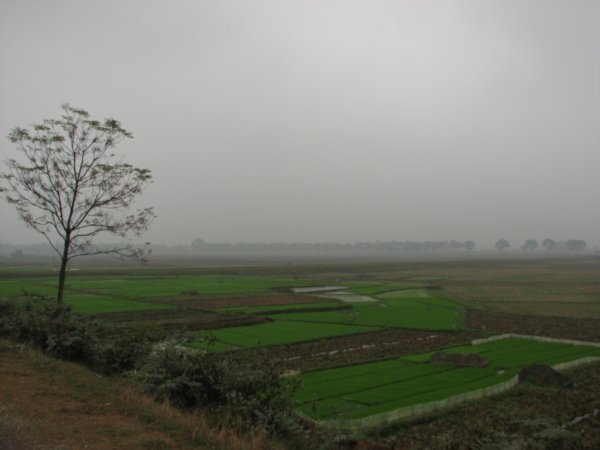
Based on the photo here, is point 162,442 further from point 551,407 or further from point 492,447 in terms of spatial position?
point 551,407

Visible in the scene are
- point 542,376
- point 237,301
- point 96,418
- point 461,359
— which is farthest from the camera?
point 237,301

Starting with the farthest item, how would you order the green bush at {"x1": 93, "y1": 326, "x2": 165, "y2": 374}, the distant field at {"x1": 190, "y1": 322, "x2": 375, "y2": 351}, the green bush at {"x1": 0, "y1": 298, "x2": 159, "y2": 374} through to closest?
the distant field at {"x1": 190, "y1": 322, "x2": 375, "y2": 351}, the green bush at {"x1": 0, "y1": 298, "x2": 159, "y2": 374}, the green bush at {"x1": 93, "y1": 326, "x2": 165, "y2": 374}

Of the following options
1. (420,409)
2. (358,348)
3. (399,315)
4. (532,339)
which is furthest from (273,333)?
(532,339)

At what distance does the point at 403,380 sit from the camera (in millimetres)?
16750

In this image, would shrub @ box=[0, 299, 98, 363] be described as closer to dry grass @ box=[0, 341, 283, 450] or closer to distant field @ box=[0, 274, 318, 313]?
dry grass @ box=[0, 341, 283, 450]

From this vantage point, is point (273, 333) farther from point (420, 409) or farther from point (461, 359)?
point (420, 409)

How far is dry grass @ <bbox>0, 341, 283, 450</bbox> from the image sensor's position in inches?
248

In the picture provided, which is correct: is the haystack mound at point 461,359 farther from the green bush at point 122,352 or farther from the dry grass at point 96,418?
the dry grass at point 96,418

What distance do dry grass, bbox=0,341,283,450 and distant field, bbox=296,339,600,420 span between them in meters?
4.61

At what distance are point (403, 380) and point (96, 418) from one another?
1227cm

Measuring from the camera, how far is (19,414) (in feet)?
22.5

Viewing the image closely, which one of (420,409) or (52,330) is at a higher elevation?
(52,330)

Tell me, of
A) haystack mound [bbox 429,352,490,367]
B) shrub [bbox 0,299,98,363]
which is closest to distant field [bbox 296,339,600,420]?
haystack mound [bbox 429,352,490,367]

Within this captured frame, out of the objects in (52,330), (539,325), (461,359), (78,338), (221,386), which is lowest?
(539,325)
